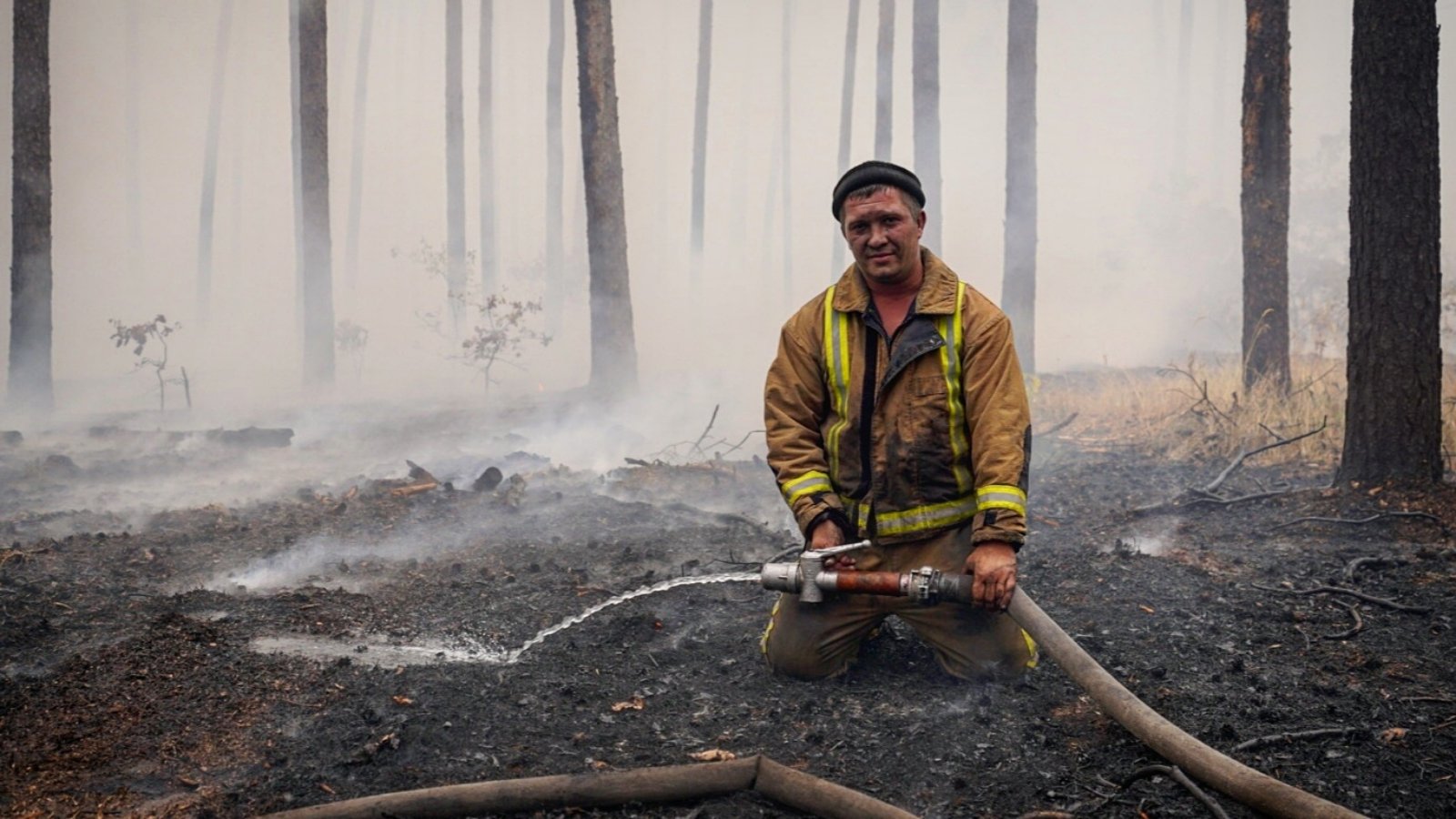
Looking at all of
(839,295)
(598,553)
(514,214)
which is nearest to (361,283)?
(514,214)

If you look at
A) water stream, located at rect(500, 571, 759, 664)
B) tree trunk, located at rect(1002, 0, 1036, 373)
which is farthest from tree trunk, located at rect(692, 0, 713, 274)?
water stream, located at rect(500, 571, 759, 664)

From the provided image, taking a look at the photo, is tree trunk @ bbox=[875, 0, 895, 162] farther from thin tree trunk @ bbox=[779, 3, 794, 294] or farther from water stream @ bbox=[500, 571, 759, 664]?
water stream @ bbox=[500, 571, 759, 664]

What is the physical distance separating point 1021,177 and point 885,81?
410 inches

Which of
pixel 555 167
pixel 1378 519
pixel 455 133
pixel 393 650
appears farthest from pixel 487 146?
pixel 1378 519

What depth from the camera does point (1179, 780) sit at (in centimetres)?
264

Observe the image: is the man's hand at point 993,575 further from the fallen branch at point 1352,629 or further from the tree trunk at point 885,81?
the tree trunk at point 885,81

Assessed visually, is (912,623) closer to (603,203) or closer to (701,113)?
(603,203)

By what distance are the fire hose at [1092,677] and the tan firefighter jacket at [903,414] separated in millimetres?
186

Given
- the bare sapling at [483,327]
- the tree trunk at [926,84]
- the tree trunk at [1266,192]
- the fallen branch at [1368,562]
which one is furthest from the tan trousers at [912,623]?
the tree trunk at [926,84]

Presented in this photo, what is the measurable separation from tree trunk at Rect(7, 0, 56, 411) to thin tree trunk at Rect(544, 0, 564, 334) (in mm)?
16776

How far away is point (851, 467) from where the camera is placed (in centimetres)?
357

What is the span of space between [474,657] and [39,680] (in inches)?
61.4

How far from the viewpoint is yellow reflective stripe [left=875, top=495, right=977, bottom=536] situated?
3.53m

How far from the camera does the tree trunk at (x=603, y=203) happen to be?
1150 cm
